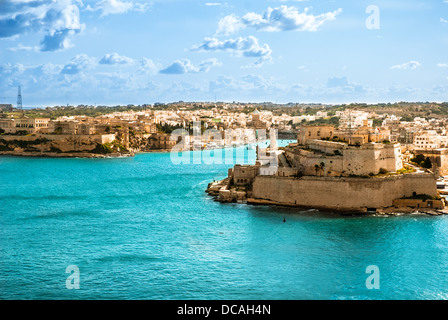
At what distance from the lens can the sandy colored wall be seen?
50.3 ft

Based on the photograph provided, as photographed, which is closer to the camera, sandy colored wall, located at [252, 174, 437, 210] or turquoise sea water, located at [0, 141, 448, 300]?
turquoise sea water, located at [0, 141, 448, 300]

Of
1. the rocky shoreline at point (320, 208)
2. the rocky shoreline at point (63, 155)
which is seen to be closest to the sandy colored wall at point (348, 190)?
the rocky shoreline at point (320, 208)

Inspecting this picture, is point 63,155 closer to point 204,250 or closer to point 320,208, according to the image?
point 320,208

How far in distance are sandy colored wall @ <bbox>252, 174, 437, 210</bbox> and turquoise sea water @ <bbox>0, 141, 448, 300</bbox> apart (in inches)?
26.4

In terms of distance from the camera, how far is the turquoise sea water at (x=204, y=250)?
9328 millimetres

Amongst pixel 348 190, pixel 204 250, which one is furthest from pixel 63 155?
pixel 204 250

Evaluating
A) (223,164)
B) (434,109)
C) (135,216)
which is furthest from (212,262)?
(434,109)

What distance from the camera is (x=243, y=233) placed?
13.2m

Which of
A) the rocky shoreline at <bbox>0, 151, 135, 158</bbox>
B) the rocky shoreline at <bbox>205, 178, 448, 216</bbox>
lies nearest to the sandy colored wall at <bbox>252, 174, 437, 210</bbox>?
the rocky shoreline at <bbox>205, 178, 448, 216</bbox>

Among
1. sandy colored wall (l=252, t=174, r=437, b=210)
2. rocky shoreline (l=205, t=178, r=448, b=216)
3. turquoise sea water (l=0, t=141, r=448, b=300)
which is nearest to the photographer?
turquoise sea water (l=0, t=141, r=448, b=300)

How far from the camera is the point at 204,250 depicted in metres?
11.7

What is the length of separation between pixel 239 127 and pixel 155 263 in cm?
4492

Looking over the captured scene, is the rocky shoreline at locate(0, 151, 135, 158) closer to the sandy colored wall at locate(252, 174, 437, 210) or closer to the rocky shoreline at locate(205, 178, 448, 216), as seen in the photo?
the rocky shoreline at locate(205, 178, 448, 216)

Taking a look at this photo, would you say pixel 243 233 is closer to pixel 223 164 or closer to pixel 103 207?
pixel 103 207
